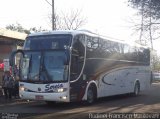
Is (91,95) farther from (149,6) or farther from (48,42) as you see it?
(149,6)

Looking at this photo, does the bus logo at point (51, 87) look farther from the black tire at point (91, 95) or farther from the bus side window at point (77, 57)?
the black tire at point (91, 95)

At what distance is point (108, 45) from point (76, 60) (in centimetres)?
434

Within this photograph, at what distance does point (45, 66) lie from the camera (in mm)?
19000

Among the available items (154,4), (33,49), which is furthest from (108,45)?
(33,49)

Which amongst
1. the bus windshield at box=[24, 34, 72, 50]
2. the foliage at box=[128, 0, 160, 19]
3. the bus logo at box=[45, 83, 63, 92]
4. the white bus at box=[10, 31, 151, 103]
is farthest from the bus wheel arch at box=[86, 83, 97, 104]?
the foliage at box=[128, 0, 160, 19]

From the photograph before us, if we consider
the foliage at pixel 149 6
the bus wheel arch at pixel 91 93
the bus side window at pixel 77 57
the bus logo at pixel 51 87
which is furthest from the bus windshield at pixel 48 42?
the foliage at pixel 149 6

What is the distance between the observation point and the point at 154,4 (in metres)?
23.7

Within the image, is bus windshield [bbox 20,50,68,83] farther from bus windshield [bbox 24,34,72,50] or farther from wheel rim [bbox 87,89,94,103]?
wheel rim [bbox 87,89,94,103]

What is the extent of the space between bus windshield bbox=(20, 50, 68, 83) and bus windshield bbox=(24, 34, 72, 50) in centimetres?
28

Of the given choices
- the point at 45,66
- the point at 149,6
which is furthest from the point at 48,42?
the point at 149,6

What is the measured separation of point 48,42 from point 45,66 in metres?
1.20

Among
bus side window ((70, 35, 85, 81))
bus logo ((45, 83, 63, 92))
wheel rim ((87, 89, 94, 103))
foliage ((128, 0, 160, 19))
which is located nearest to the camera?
bus logo ((45, 83, 63, 92))

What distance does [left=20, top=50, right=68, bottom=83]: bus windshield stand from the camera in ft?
61.4

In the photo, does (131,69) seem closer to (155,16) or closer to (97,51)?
(155,16)
